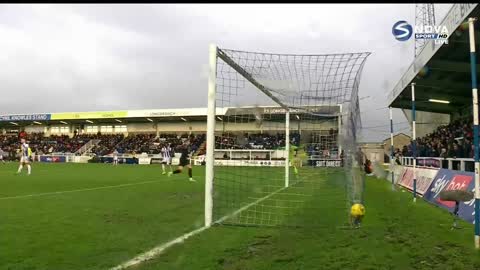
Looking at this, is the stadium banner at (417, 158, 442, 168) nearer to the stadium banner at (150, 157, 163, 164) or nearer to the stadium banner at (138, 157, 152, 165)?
the stadium banner at (150, 157, 163, 164)

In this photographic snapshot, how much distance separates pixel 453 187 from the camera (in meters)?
12.1

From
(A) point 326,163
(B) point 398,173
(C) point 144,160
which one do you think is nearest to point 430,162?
(A) point 326,163

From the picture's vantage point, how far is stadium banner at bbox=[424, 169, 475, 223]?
→ 10161 mm

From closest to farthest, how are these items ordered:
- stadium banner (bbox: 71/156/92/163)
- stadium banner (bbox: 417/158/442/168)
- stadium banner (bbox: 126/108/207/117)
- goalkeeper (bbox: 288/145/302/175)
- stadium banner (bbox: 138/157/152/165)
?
1. stadium banner (bbox: 417/158/442/168)
2. goalkeeper (bbox: 288/145/302/175)
3. stadium banner (bbox: 138/157/152/165)
4. stadium banner (bbox: 71/156/92/163)
5. stadium banner (bbox: 126/108/207/117)

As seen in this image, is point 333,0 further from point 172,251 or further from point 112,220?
point 112,220

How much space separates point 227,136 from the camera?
13.5 metres

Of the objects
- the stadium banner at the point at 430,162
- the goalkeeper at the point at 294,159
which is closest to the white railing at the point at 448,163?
the stadium banner at the point at 430,162

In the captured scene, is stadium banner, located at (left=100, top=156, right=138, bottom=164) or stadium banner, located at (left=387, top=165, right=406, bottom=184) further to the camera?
stadium banner, located at (left=100, top=156, right=138, bottom=164)

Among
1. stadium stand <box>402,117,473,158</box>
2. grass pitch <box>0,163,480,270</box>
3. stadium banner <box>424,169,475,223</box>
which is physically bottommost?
grass pitch <box>0,163,480,270</box>

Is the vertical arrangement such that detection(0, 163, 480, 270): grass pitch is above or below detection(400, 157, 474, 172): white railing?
below

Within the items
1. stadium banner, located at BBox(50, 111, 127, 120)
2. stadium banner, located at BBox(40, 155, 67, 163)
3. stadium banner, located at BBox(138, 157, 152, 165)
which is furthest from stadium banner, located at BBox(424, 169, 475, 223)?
stadium banner, located at BBox(50, 111, 127, 120)

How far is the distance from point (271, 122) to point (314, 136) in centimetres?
183

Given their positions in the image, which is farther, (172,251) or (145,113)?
(145,113)

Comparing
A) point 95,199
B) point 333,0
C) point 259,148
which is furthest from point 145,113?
point 333,0
